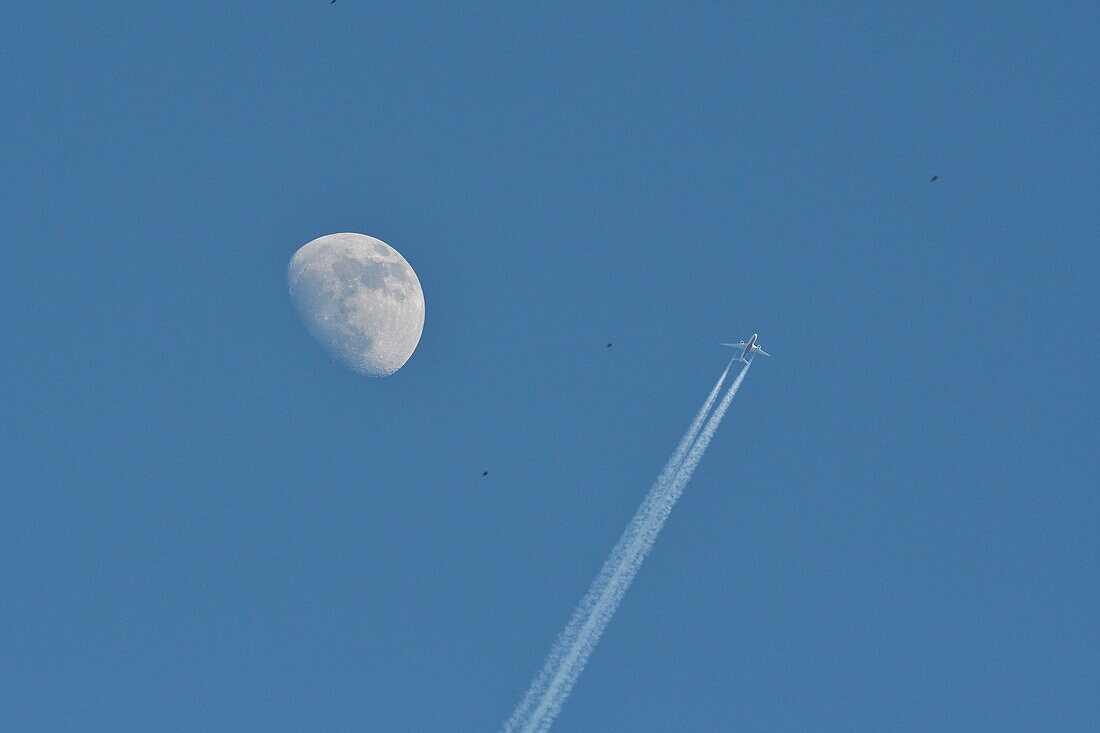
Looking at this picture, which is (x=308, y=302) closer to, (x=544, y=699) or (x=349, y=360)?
(x=349, y=360)

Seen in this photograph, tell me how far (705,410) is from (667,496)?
48.9 feet

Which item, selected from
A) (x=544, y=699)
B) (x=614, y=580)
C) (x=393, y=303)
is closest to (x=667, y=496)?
(x=614, y=580)

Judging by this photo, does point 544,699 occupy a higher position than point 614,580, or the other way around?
point 614,580

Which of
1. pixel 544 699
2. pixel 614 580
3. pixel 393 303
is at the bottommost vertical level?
pixel 544 699

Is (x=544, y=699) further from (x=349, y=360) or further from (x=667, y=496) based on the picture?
(x=349, y=360)

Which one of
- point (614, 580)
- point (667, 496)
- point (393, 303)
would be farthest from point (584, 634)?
point (393, 303)

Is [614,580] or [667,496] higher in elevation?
[667,496]

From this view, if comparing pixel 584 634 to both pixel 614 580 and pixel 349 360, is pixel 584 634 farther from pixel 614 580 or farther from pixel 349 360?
pixel 349 360

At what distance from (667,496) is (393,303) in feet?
143

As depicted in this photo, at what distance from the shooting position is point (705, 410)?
193875 mm

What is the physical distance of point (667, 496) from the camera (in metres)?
186

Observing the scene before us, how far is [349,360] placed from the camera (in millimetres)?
182250

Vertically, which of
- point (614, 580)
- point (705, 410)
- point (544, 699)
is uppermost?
point (705, 410)

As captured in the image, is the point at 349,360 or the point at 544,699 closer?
the point at 544,699
